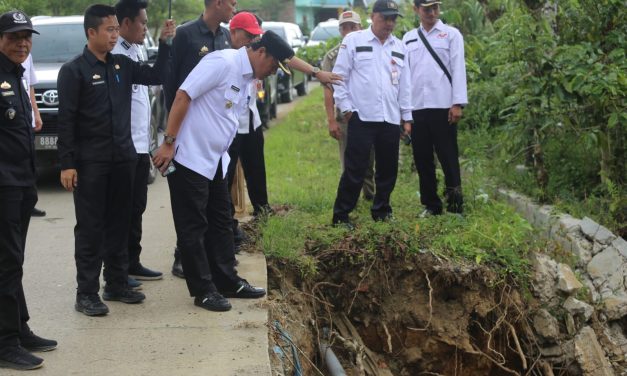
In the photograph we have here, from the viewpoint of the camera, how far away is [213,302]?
243 inches

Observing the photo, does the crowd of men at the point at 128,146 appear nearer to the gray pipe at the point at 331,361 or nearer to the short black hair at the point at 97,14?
the short black hair at the point at 97,14

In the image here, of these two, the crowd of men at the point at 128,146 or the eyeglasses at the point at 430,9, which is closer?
the crowd of men at the point at 128,146

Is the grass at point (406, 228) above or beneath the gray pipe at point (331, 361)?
above

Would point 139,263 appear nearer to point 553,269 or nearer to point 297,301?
point 297,301

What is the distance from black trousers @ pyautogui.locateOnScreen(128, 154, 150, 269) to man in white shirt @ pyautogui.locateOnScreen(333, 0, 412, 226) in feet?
6.14

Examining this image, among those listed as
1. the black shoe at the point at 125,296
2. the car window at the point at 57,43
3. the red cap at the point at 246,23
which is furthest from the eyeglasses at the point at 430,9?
the car window at the point at 57,43

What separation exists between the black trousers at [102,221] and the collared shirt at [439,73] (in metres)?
3.11

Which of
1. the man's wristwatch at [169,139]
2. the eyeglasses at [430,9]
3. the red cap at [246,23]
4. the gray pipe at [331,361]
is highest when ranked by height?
the red cap at [246,23]

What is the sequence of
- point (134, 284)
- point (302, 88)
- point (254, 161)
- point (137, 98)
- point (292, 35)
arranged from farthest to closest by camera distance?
point (302, 88) < point (292, 35) < point (254, 161) < point (134, 284) < point (137, 98)

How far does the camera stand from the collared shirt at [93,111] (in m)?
5.95

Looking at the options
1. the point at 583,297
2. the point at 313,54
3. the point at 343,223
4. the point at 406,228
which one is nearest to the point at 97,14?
the point at 343,223

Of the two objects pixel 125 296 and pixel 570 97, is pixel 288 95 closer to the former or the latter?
pixel 570 97

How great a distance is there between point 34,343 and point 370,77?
3.78 meters

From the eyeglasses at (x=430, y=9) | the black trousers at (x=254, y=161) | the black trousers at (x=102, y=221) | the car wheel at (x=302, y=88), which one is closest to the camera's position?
the black trousers at (x=102, y=221)
